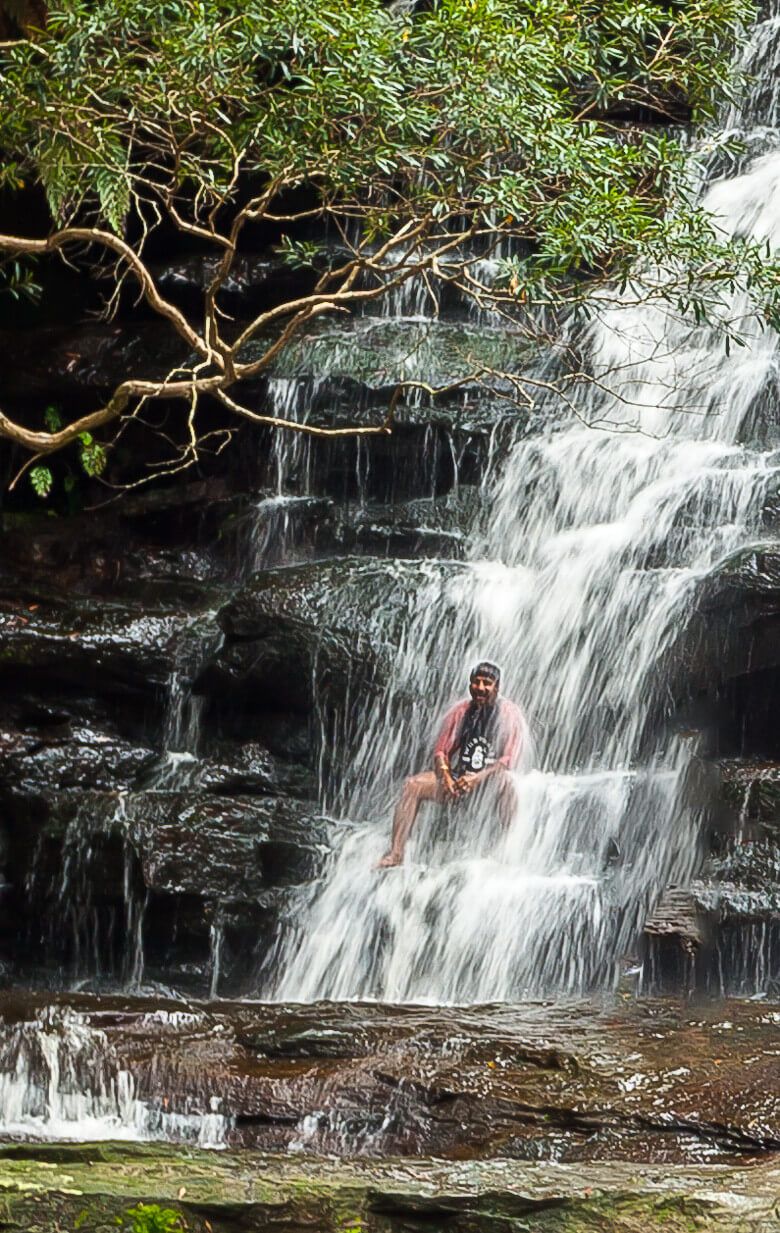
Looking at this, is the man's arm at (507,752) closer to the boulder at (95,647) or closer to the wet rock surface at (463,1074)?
the wet rock surface at (463,1074)

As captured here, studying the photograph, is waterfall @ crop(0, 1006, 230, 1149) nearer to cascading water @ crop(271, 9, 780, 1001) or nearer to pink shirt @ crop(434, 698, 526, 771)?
cascading water @ crop(271, 9, 780, 1001)

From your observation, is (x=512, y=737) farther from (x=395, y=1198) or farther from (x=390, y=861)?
(x=395, y=1198)

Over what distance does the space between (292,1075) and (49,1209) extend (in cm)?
321

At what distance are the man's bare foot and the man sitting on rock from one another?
0.41 ft

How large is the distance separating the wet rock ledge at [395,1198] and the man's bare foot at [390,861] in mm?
5764

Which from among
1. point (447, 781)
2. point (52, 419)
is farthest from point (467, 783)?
point (52, 419)

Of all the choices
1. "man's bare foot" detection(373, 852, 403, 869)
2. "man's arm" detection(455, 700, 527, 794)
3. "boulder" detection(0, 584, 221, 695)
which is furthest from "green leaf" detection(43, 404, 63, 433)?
"man's bare foot" detection(373, 852, 403, 869)

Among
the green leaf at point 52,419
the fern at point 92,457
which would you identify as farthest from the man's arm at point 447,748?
the green leaf at point 52,419

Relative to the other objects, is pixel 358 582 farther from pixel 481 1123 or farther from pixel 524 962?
pixel 481 1123

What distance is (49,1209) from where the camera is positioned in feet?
14.2

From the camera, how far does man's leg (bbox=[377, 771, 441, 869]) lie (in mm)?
10891

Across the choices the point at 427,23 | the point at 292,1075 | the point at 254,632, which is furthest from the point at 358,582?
the point at 292,1075

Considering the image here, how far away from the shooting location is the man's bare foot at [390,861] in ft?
34.9

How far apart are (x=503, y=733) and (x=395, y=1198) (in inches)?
258
